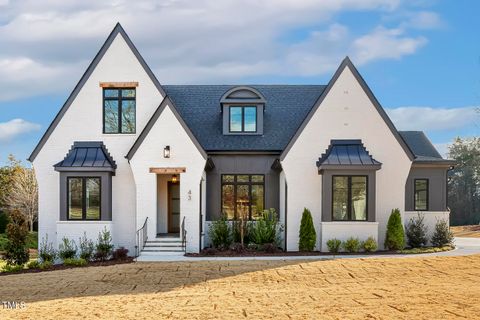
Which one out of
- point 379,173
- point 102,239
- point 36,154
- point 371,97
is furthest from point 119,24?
point 379,173

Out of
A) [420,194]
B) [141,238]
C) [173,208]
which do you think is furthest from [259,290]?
[420,194]

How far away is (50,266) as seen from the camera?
21.3 meters

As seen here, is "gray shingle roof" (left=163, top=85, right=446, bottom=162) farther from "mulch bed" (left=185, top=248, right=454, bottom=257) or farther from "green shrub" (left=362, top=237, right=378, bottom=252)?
"mulch bed" (left=185, top=248, right=454, bottom=257)

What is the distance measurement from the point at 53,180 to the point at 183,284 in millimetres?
11004

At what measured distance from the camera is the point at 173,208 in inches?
1050

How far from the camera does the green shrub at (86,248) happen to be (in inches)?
891

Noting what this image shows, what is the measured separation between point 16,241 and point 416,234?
16408mm

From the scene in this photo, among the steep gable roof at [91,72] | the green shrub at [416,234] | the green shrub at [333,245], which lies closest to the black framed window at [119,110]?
the steep gable roof at [91,72]

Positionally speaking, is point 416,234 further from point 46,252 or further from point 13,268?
point 13,268

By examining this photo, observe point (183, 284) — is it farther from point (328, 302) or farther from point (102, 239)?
point (102, 239)

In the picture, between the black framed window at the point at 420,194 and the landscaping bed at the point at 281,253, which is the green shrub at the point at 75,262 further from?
the black framed window at the point at 420,194

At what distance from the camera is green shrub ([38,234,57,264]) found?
22.3 metres

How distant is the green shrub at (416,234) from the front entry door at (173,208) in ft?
34.1

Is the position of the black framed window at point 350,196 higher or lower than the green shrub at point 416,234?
higher
